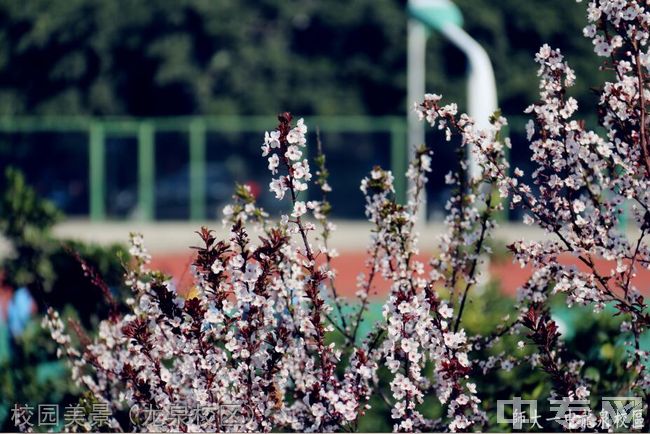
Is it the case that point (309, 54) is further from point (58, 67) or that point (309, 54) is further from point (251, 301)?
point (251, 301)

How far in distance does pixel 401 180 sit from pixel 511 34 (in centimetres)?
801

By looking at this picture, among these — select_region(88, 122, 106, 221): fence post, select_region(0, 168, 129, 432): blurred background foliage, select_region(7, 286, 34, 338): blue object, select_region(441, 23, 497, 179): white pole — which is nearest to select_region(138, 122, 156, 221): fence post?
select_region(88, 122, 106, 221): fence post

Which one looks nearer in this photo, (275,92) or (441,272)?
(441,272)

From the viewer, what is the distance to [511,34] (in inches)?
1258

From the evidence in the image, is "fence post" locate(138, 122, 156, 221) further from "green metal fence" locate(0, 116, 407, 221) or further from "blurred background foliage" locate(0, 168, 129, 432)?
"blurred background foliage" locate(0, 168, 129, 432)

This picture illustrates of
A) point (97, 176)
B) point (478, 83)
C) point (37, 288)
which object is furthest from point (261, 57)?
point (37, 288)

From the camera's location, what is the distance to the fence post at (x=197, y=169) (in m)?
27.3

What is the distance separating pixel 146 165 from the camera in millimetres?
27203

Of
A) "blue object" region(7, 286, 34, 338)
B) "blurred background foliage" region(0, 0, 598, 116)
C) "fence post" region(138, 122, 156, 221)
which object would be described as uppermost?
"blurred background foliage" region(0, 0, 598, 116)

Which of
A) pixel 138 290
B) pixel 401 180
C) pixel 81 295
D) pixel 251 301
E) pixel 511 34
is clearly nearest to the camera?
pixel 251 301

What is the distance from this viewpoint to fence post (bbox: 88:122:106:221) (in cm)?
2680

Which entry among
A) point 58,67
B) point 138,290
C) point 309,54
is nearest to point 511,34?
point 309,54

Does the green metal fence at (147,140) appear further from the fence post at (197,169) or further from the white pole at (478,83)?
the white pole at (478,83)

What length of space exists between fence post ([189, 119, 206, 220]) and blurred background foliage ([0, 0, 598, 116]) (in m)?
4.37
